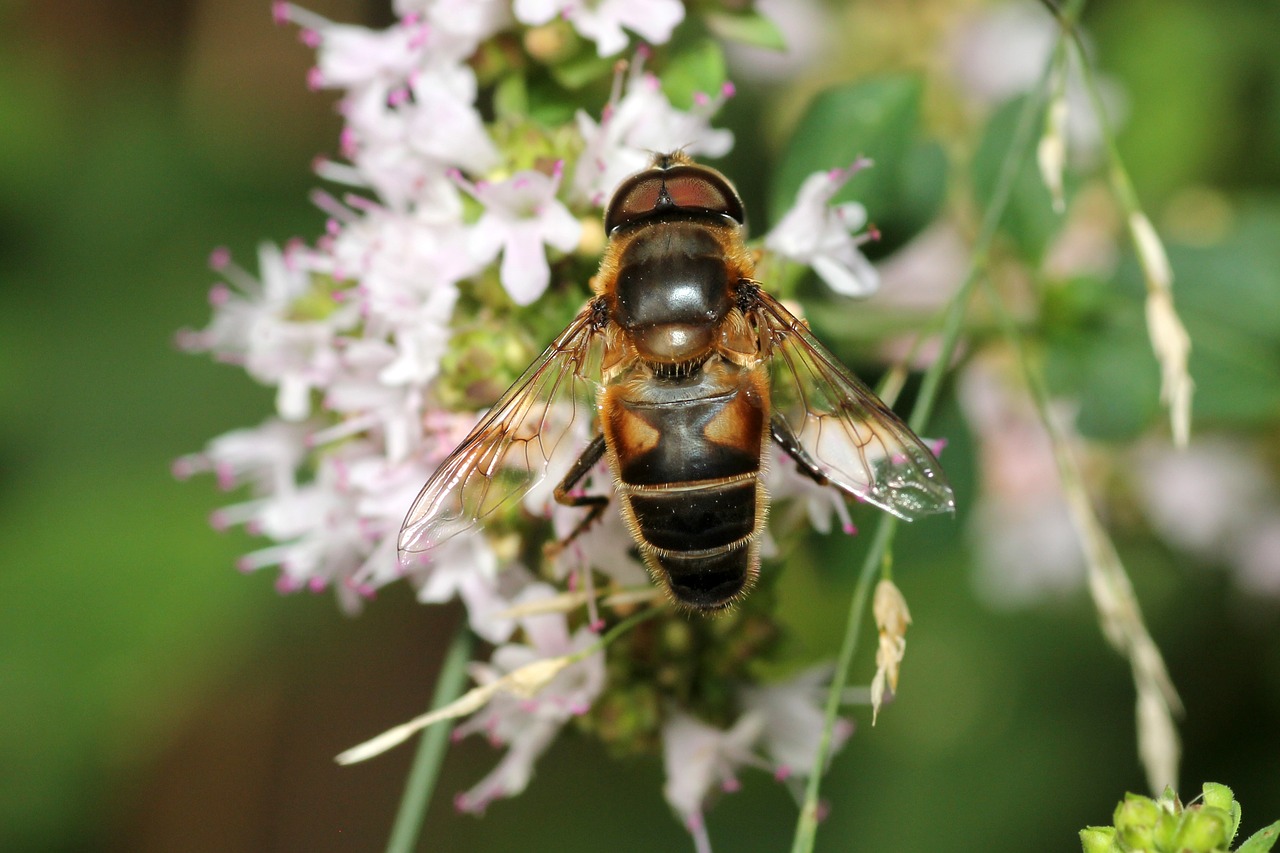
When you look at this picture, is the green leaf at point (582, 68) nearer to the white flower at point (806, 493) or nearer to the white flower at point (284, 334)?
the white flower at point (284, 334)

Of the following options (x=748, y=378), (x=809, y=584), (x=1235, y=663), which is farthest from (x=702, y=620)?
(x=1235, y=663)

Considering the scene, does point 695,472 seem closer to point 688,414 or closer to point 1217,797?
point 688,414

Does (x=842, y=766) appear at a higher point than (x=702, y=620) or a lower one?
lower

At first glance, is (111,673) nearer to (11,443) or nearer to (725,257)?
(11,443)

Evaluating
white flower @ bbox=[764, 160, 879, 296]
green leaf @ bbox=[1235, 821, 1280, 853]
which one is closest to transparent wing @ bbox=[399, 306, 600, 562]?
white flower @ bbox=[764, 160, 879, 296]

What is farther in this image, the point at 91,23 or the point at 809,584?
the point at 91,23

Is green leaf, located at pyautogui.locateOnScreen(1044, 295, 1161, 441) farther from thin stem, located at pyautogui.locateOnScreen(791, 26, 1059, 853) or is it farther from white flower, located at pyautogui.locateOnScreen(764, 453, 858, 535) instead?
white flower, located at pyautogui.locateOnScreen(764, 453, 858, 535)
